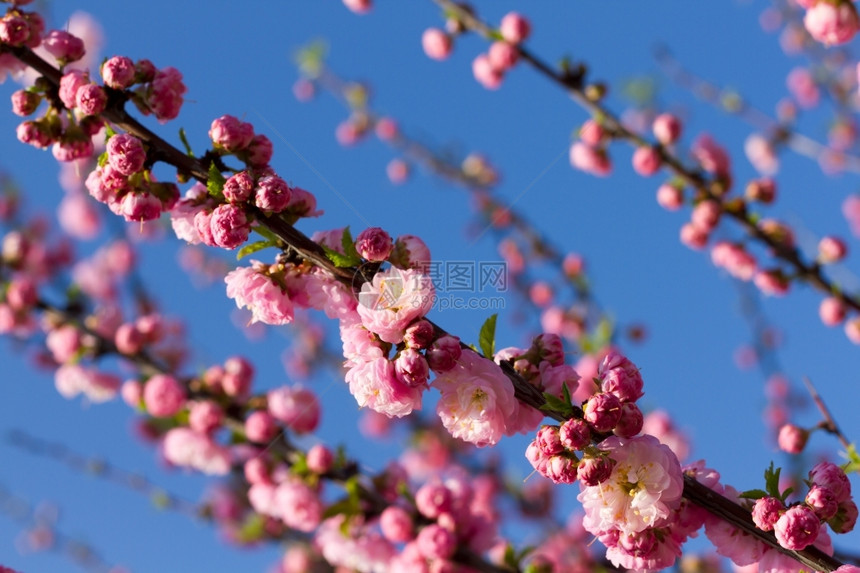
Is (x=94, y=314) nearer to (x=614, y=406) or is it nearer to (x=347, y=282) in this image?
(x=347, y=282)

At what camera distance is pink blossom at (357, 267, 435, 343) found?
169 centimetres

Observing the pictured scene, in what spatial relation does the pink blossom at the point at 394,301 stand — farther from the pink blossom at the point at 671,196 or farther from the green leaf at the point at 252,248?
the pink blossom at the point at 671,196

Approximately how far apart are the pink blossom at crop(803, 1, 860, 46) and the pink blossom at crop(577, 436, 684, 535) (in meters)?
1.96

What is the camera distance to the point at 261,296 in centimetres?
189

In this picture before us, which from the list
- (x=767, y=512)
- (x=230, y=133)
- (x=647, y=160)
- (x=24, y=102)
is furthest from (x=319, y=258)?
(x=647, y=160)

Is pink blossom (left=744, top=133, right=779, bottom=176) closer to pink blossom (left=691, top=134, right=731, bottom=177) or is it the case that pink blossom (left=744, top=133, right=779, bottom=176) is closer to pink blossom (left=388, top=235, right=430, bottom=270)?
pink blossom (left=691, top=134, right=731, bottom=177)

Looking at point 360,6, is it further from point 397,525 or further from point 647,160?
point 397,525

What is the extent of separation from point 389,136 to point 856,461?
5699 mm

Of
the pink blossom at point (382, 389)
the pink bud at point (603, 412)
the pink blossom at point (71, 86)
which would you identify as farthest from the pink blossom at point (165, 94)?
the pink bud at point (603, 412)

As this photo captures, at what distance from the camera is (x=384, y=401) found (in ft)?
5.64

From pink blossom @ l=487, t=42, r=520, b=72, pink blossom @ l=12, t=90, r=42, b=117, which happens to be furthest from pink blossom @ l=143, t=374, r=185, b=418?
pink blossom @ l=487, t=42, r=520, b=72

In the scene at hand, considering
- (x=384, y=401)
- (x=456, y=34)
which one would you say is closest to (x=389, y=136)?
(x=456, y=34)

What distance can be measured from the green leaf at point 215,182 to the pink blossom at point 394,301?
0.49 metres

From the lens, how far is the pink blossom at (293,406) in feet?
12.2
